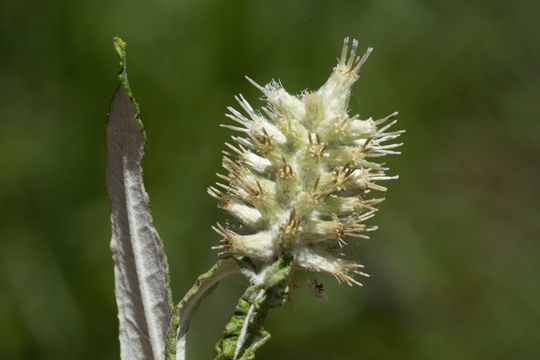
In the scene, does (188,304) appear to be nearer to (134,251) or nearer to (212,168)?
(134,251)

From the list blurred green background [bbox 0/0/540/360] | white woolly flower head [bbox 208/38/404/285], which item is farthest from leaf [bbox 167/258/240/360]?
blurred green background [bbox 0/0/540/360]

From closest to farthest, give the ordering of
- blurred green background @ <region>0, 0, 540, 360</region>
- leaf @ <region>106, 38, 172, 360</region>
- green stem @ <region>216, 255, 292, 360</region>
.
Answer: green stem @ <region>216, 255, 292, 360</region>, leaf @ <region>106, 38, 172, 360</region>, blurred green background @ <region>0, 0, 540, 360</region>

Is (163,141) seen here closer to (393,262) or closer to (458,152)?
(393,262)

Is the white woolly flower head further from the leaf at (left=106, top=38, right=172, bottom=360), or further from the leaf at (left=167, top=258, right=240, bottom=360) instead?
the leaf at (left=106, top=38, right=172, bottom=360)

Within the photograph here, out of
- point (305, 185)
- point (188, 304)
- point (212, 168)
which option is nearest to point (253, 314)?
point (188, 304)

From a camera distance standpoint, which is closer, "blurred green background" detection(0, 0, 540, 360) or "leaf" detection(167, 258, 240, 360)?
"leaf" detection(167, 258, 240, 360)

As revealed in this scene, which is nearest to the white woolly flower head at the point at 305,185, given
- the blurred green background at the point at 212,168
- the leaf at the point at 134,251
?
the leaf at the point at 134,251
